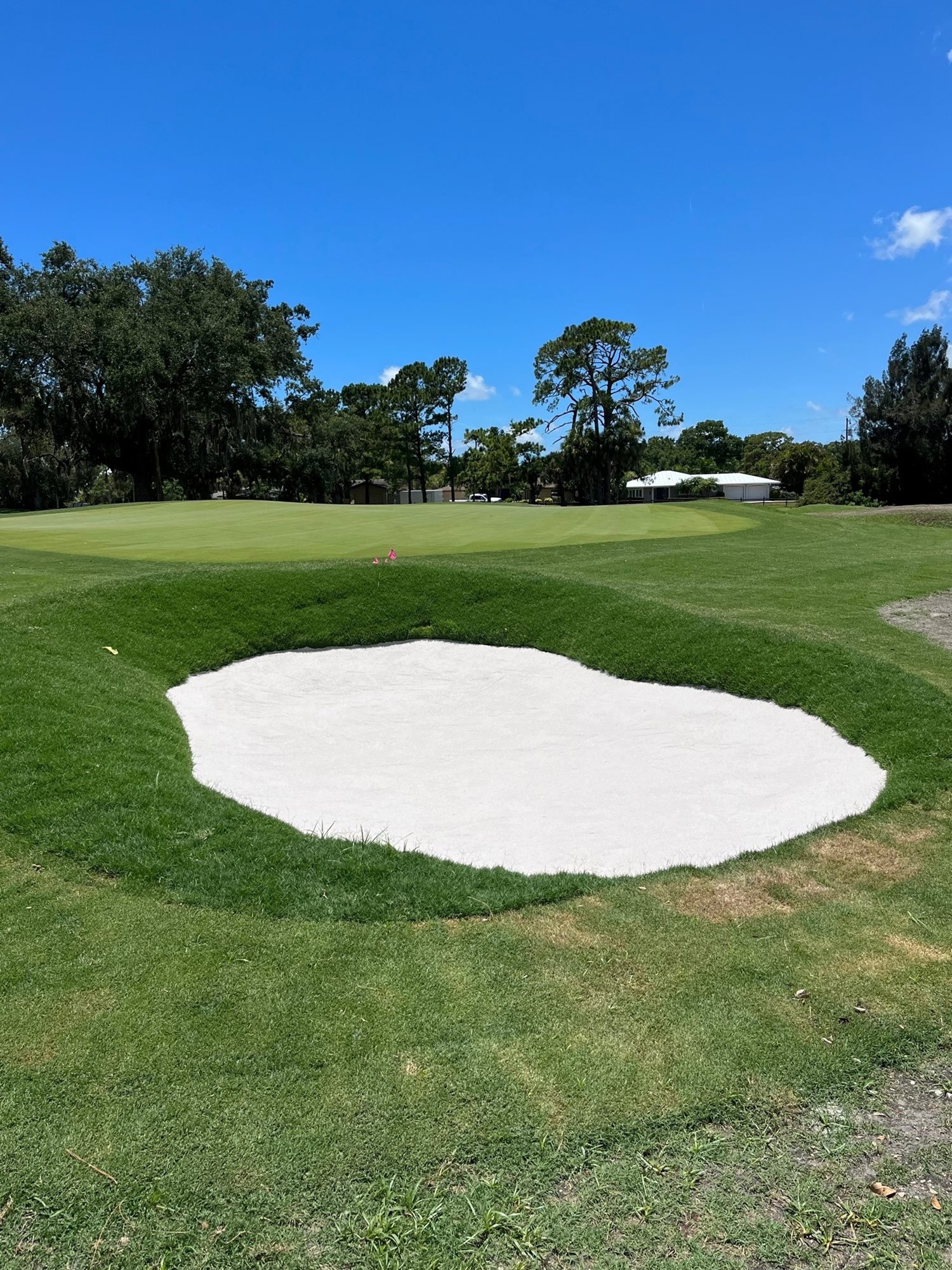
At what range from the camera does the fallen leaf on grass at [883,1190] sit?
2.97 metres

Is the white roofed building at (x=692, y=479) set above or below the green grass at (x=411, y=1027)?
above

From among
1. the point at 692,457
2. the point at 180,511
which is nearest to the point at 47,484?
the point at 180,511

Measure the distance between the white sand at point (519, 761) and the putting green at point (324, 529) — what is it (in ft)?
23.8

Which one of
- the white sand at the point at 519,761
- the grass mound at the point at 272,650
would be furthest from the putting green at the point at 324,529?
the white sand at the point at 519,761

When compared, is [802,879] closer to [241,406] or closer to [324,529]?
[324,529]

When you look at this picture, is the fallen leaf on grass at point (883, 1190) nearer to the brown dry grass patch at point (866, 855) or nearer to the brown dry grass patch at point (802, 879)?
the brown dry grass patch at point (802, 879)

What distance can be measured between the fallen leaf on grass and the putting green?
52.2 ft

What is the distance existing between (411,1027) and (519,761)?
16.8 ft

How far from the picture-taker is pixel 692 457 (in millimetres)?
115000

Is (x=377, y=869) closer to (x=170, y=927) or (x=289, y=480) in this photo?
(x=170, y=927)

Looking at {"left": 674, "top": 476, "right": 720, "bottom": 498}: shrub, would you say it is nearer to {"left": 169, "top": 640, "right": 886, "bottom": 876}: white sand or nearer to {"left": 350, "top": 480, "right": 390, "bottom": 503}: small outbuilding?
{"left": 350, "top": 480, "right": 390, "bottom": 503}: small outbuilding

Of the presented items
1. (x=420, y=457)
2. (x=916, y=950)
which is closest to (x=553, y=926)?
(x=916, y=950)

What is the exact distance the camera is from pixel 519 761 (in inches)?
350

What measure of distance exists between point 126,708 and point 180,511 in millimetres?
23917
